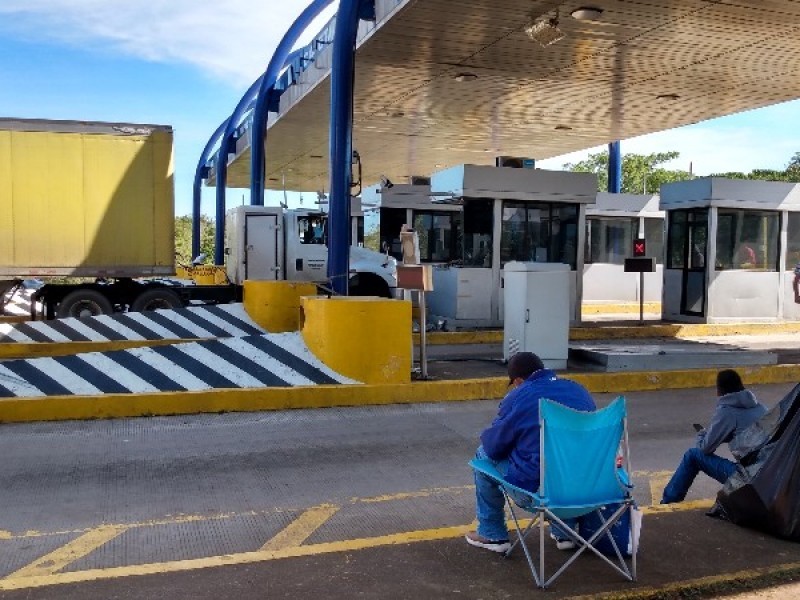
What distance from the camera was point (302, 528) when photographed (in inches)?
192

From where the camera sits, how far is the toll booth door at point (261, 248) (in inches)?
637

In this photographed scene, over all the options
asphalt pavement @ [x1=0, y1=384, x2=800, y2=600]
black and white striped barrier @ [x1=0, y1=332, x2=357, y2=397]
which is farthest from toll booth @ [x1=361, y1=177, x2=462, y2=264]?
asphalt pavement @ [x1=0, y1=384, x2=800, y2=600]

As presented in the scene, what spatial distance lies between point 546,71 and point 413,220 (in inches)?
184

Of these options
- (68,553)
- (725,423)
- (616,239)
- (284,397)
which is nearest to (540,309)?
(284,397)

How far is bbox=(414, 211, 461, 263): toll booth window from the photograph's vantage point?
61.0ft

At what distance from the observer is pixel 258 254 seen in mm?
16250

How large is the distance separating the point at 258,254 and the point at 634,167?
40.0 m

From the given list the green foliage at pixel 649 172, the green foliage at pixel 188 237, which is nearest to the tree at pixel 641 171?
the green foliage at pixel 649 172

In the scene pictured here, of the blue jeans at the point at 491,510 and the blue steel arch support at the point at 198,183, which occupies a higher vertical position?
the blue steel arch support at the point at 198,183

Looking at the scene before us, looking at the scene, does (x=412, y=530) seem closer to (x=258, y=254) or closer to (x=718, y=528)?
(x=718, y=528)

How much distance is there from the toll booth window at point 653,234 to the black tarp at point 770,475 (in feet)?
58.2

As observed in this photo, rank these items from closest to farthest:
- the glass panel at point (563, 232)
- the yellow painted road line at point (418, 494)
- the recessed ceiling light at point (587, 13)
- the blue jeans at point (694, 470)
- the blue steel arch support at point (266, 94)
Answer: the blue jeans at point (694, 470)
the yellow painted road line at point (418, 494)
the recessed ceiling light at point (587, 13)
the glass panel at point (563, 232)
the blue steel arch support at point (266, 94)

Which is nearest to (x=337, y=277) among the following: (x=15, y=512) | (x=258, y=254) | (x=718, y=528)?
(x=258, y=254)

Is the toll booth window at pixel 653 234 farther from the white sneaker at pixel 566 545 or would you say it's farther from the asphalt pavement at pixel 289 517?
the white sneaker at pixel 566 545
